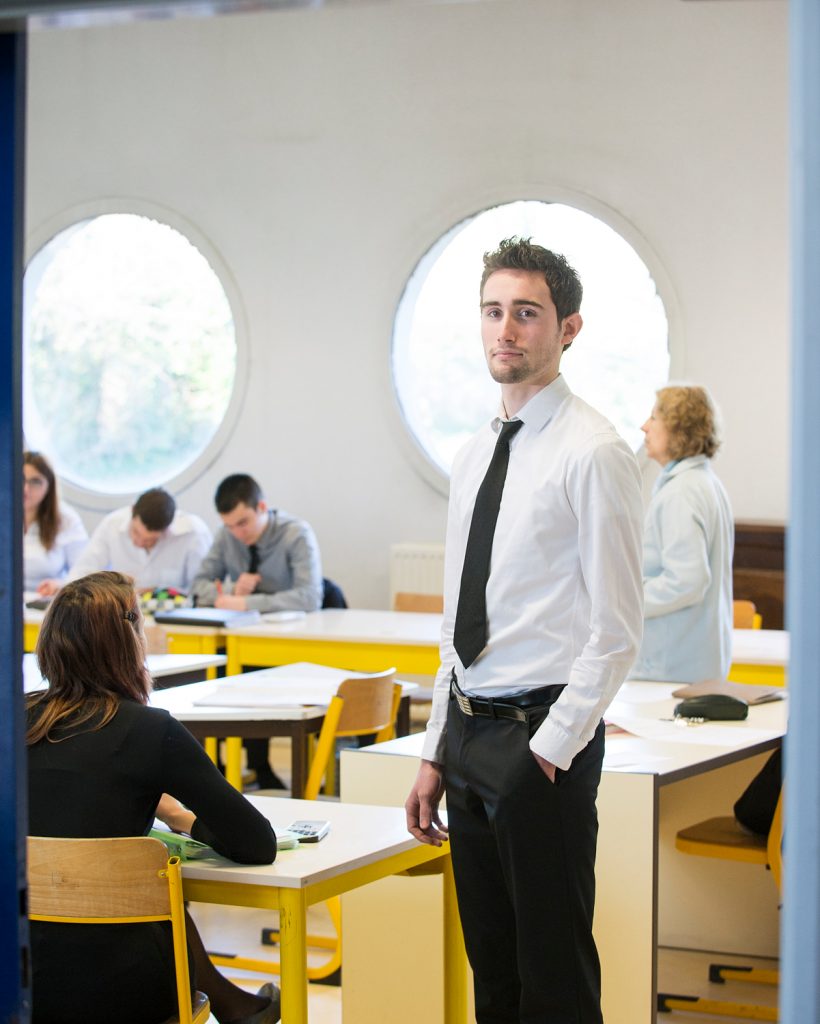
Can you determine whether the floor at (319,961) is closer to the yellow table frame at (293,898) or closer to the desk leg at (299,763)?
the desk leg at (299,763)

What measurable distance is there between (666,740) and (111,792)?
147cm

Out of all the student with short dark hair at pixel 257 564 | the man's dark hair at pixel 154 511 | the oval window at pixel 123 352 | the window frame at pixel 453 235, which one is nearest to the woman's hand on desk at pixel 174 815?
the student with short dark hair at pixel 257 564

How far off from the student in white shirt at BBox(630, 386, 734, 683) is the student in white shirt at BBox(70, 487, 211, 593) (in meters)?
2.78

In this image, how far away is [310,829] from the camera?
8.38 feet

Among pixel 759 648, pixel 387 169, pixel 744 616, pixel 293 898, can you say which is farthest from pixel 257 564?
pixel 293 898

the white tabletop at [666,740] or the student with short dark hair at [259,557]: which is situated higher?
the student with short dark hair at [259,557]

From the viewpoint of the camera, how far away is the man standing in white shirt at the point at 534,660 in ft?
6.77

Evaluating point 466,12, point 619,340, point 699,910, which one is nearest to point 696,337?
point 619,340

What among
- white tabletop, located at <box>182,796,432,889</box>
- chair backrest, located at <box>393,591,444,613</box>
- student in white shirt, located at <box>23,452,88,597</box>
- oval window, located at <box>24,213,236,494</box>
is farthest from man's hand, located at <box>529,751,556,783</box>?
oval window, located at <box>24,213,236,494</box>

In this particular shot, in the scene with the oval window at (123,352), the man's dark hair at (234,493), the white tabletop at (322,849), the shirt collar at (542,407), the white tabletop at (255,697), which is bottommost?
the white tabletop at (322,849)

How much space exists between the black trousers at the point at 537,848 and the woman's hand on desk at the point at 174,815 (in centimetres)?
67

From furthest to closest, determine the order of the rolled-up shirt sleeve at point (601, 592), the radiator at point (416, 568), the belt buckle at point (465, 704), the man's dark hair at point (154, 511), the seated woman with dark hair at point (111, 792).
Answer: the radiator at point (416, 568) < the man's dark hair at point (154, 511) < the seated woman with dark hair at point (111, 792) < the belt buckle at point (465, 704) < the rolled-up shirt sleeve at point (601, 592)

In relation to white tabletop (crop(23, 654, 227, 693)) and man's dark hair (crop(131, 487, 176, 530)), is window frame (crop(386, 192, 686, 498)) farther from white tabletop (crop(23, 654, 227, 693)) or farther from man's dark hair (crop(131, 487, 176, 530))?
white tabletop (crop(23, 654, 227, 693))

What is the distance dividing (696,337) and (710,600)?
126 inches
